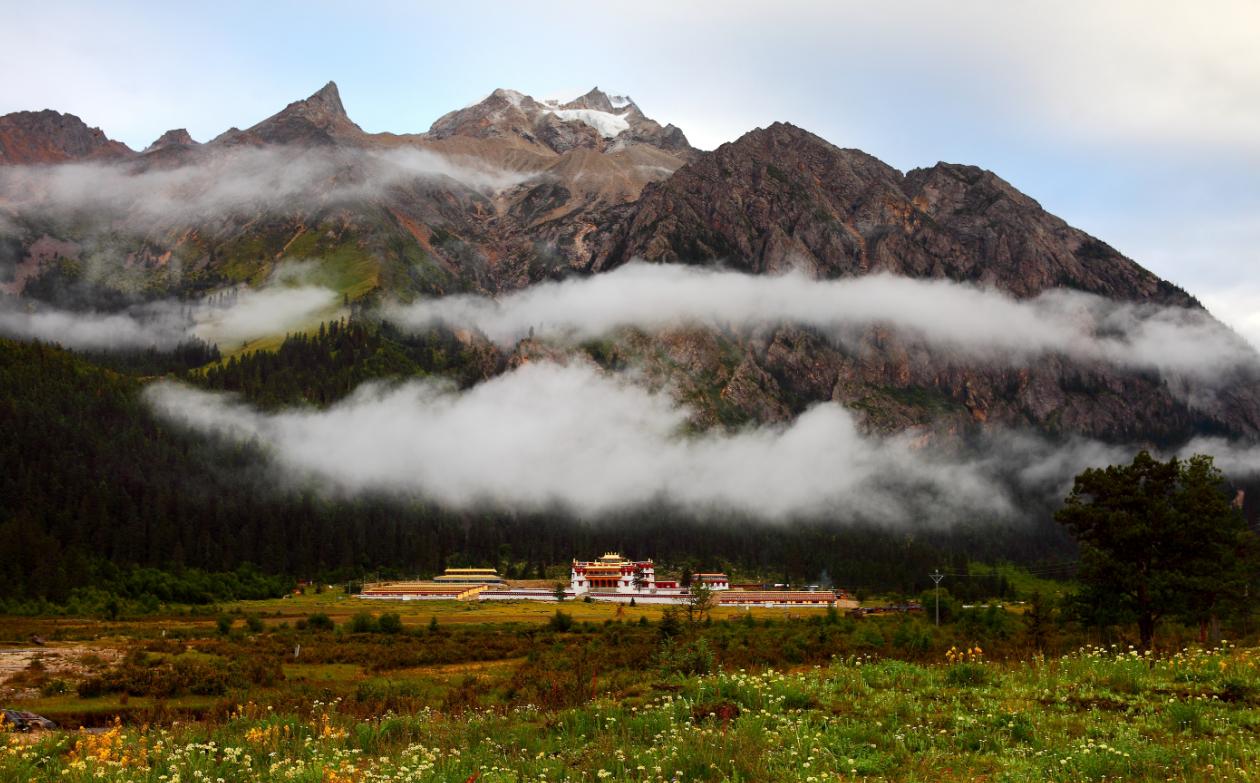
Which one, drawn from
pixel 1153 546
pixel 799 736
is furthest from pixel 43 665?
pixel 1153 546

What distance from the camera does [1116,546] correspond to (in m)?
44.8

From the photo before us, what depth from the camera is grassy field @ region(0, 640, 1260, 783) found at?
1386cm

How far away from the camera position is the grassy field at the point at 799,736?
45.5ft

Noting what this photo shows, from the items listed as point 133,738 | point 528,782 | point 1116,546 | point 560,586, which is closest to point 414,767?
point 528,782

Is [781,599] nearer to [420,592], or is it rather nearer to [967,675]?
[420,592]

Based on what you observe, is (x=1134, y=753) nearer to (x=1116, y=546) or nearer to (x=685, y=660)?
(x=685, y=660)

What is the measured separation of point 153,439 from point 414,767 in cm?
20182

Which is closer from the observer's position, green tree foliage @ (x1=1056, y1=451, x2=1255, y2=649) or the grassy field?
the grassy field

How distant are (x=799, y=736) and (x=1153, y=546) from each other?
125 ft

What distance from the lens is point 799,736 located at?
16.1 meters

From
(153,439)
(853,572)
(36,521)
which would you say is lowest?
(853,572)

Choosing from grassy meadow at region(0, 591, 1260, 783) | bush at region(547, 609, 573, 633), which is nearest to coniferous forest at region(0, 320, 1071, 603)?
bush at region(547, 609, 573, 633)

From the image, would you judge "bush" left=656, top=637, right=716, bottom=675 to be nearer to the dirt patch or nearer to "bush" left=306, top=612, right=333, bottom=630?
the dirt patch

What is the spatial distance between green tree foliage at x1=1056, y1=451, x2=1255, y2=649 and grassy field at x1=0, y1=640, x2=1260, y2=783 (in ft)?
75.2
